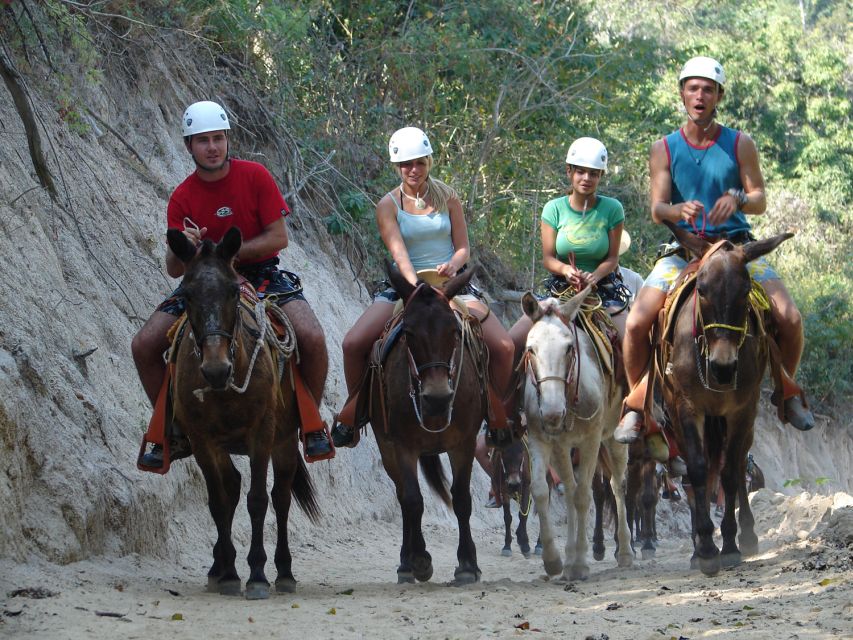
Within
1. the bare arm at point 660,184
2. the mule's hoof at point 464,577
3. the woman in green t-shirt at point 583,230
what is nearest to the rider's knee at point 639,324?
the bare arm at point 660,184

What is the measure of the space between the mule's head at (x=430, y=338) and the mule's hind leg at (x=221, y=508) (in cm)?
138

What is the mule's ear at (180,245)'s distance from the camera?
23.3 ft

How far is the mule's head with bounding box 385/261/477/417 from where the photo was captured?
25.2ft

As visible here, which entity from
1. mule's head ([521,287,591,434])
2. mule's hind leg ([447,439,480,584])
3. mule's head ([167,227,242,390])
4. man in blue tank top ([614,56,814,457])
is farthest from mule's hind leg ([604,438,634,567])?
mule's head ([167,227,242,390])

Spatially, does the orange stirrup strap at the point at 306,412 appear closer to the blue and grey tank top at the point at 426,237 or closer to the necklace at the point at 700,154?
the blue and grey tank top at the point at 426,237

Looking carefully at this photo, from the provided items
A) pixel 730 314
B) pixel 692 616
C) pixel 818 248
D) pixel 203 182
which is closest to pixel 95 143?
pixel 203 182

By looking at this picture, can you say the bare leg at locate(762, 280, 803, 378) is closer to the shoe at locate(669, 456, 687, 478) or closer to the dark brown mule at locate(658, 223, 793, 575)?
the dark brown mule at locate(658, 223, 793, 575)

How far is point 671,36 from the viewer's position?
3425cm

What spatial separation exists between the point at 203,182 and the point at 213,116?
0.46 m

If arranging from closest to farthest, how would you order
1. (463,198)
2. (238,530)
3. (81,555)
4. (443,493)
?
(81,555) < (443,493) < (238,530) < (463,198)

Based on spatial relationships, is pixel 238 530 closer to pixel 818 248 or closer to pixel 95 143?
pixel 95 143

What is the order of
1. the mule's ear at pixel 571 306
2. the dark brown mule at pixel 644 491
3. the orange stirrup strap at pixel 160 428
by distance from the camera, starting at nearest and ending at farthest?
the orange stirrup strap at pixel 160 428, the mule's ear at pixel 571 306, the dark brown mule at pixel 644 491

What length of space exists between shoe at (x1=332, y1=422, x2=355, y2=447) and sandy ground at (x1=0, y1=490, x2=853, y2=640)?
3.41 feet

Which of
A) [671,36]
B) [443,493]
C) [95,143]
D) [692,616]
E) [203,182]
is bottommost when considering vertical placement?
[692,616]
